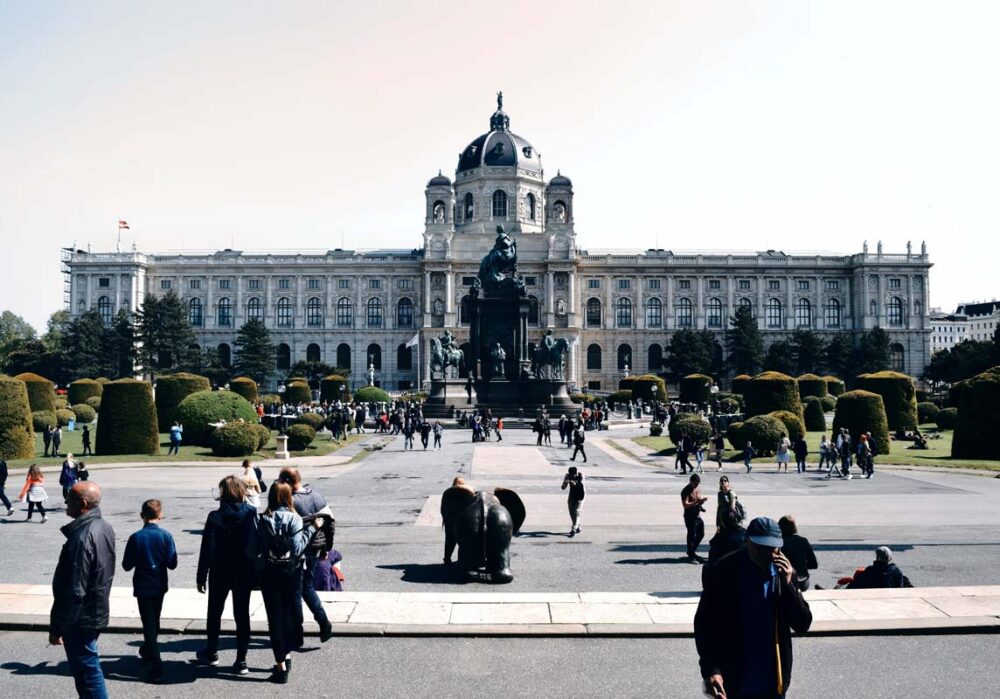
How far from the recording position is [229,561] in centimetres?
864

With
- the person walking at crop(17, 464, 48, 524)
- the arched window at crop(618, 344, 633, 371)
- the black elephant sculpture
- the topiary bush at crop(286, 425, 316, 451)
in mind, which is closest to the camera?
the black elephant sculpture

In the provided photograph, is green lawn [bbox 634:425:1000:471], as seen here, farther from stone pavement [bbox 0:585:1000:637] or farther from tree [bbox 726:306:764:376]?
tree [bbox 726:306:764:376]

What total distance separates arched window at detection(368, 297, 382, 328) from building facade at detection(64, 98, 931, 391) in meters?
0.15

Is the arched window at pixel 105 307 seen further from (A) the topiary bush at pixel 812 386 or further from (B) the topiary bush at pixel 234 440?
(B) the topiary bush at pixel 234 440

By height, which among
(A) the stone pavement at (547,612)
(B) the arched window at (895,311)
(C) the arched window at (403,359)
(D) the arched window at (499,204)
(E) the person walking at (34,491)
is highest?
(D) the arched window at (499,204)

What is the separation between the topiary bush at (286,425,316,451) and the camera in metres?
35.9

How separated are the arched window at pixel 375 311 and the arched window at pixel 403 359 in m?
4.78

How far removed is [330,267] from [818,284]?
64.7 meters

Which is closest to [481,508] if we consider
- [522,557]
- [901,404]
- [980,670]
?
[522,557]

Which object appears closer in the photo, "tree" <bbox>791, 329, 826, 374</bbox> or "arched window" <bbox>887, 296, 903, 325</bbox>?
"tree" <bbox>791, 329, 826, 374</bbox>

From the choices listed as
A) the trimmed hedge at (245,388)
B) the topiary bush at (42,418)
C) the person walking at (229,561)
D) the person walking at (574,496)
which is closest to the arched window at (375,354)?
the trimmed hedge at (245,388)

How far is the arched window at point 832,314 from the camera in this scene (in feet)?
385

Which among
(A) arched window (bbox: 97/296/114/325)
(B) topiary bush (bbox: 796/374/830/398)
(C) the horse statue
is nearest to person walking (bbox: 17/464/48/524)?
(C) the horse statue

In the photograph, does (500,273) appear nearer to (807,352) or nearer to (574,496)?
(574,496)
